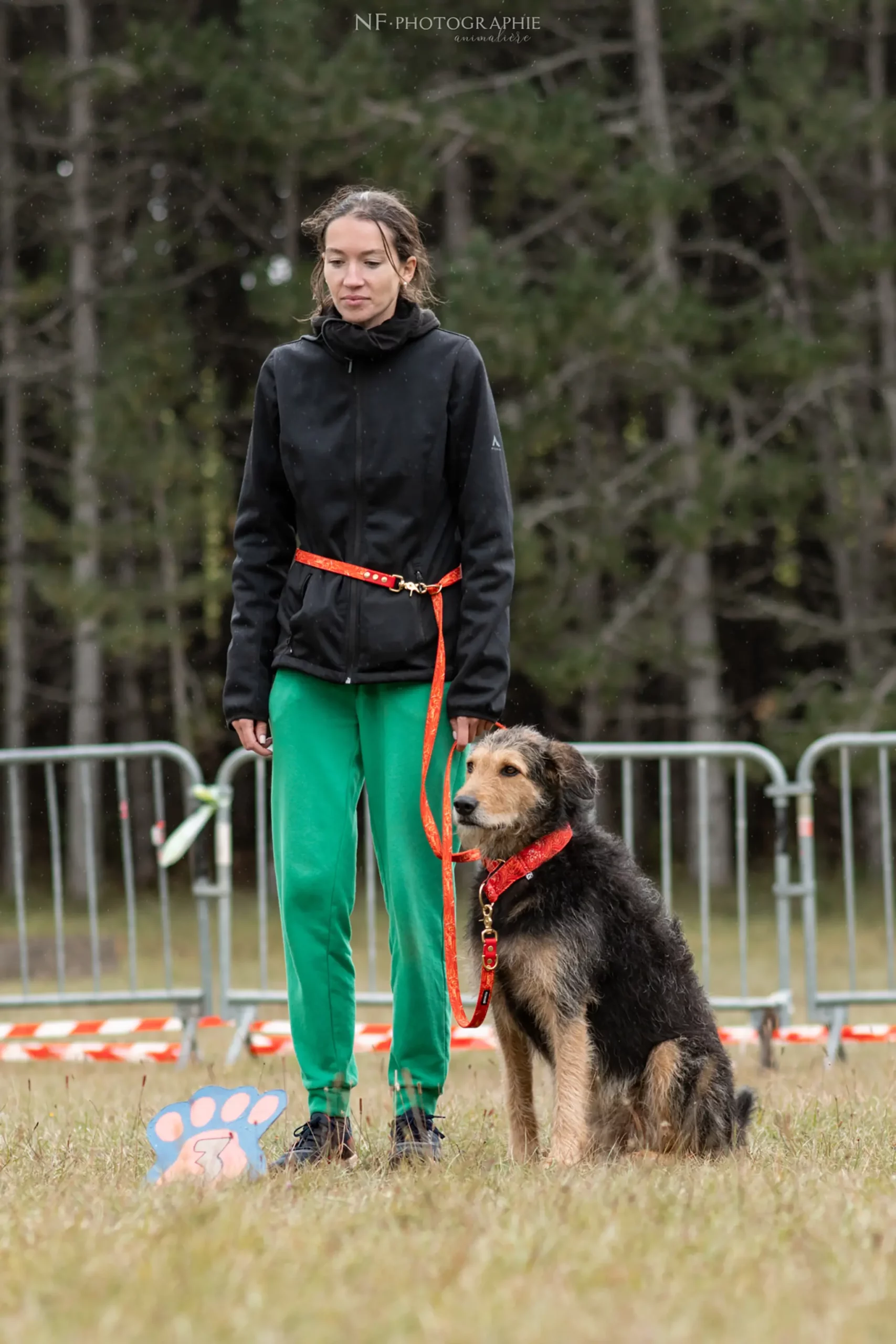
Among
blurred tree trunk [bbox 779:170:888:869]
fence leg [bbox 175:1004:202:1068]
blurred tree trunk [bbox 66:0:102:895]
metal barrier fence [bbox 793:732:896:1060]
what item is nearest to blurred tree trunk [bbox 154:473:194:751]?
blurred tree trunk [bbox 66:0:102:895]

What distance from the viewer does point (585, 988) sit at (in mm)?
4434

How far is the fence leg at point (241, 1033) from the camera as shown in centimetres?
793

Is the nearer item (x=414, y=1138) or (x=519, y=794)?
(x=414, y=1138)

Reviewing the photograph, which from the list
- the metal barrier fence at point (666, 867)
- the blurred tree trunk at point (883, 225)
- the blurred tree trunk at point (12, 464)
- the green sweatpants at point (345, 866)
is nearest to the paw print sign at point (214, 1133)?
the green sweatpants at point (345, 866)

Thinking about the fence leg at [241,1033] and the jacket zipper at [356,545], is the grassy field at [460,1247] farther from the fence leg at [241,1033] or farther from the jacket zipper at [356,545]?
the fence leg at [241,1033]

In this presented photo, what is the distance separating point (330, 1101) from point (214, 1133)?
0.35m

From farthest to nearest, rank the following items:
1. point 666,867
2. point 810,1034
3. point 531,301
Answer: point 531,301 < point 666,867 < point 810,1034

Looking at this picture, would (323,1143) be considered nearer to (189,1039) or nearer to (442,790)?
(442,790)

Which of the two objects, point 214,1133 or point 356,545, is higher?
point 356,545

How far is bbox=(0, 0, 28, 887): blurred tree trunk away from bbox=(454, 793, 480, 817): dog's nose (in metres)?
14.4

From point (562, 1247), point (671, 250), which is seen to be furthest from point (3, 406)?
point (562, 1247)

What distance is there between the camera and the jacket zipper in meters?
4.29

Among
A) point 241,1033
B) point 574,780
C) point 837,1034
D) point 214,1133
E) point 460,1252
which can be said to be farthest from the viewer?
point 241,1033

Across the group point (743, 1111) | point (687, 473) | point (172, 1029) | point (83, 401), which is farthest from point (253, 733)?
point (83, 401)
